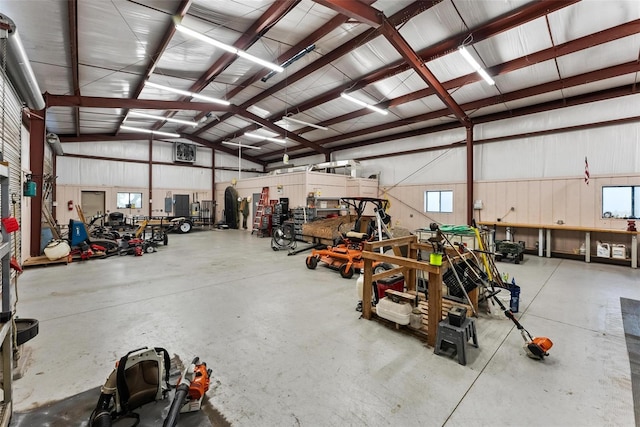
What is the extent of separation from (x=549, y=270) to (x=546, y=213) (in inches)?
108

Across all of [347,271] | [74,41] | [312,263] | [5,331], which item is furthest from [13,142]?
[347,271]

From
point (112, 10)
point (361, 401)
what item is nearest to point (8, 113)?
point (112, 10)

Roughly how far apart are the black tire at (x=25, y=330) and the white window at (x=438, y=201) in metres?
11.0

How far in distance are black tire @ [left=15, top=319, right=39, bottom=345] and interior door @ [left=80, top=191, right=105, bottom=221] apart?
13474 mm

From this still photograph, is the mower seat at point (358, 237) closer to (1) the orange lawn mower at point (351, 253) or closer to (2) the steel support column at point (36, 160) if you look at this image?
(1) the orange lawn mower at point (351, 253)

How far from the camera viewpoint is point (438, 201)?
416 inches

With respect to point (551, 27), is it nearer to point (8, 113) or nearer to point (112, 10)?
point (112, 10)

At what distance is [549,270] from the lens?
608 centimetres

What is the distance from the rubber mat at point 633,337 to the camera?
206 cm

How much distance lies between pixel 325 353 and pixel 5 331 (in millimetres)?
2290

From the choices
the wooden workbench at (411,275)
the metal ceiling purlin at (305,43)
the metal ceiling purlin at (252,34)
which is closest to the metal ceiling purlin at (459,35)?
the metal ceiling purlin at (305,43)

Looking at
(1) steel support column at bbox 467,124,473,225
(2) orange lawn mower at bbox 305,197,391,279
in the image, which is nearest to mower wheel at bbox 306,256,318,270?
(2) orange lawn mower at bbox 305,197,391,279

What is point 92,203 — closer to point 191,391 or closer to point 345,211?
point 345,211

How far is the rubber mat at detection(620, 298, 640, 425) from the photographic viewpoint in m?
2.06
